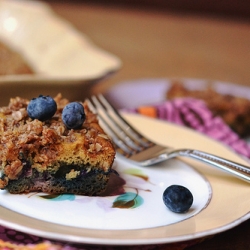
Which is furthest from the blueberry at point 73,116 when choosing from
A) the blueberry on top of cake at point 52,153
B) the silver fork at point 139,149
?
the silver fork at point 139,149

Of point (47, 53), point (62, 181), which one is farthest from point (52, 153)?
point (47, 53)

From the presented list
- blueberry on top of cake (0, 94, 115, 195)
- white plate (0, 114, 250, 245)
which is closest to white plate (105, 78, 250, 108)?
white plate (0, 114, 250, 245)

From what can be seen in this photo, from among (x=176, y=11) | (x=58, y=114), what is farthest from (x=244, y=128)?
(x=176, y=11)

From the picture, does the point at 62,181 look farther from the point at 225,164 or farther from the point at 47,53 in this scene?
the point at 47,53

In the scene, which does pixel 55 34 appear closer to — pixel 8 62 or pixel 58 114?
pixel 8 62

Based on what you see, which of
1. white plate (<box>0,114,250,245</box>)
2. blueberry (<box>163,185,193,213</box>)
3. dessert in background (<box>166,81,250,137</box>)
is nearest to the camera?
white plate (<box>0,114,250,245</box>)

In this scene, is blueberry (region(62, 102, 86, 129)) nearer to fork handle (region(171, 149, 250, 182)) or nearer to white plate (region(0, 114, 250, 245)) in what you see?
white plate (region(0, 114, 250, 245))

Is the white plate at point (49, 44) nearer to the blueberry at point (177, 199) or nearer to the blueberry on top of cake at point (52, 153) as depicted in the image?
the blueberry on top of cake at point (52, 153)
